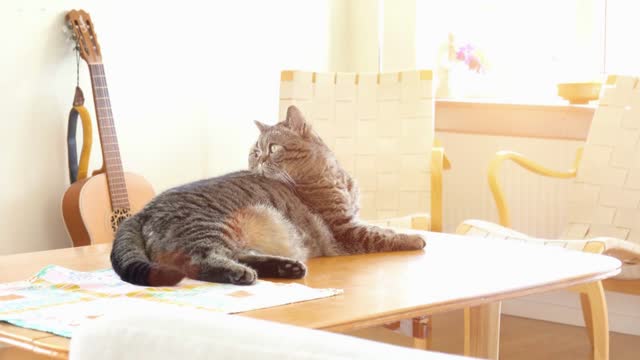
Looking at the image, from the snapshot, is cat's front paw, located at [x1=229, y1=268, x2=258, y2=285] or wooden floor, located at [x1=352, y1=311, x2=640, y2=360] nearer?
cat's front paw, located at [x1=229, y1=268, x2=258, y2=285]

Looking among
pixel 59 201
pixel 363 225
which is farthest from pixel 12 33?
pixel 363 225

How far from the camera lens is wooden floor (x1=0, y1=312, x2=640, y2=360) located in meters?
3.59

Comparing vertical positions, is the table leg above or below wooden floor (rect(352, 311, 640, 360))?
above

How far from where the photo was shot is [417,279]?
1.82m

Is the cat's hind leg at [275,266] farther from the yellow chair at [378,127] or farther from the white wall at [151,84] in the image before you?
the yellow chair at [378,127]

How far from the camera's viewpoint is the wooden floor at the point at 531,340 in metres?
3.59

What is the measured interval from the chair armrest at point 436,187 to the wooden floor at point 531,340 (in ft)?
1.44

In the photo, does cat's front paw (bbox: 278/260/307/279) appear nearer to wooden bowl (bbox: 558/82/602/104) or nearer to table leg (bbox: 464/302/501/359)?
table leg (bbox: 464/302/501/359)

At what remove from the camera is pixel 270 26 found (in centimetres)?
435

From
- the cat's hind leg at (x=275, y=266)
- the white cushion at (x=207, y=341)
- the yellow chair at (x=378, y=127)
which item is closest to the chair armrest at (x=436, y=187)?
the yellow chair at (x=378, y=127)

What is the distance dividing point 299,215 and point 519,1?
9.06 ft

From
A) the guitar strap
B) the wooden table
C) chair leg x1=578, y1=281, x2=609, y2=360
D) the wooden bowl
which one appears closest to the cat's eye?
the wooden table

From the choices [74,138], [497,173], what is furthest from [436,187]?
[74,138]

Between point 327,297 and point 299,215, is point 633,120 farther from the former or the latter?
point 327,297
